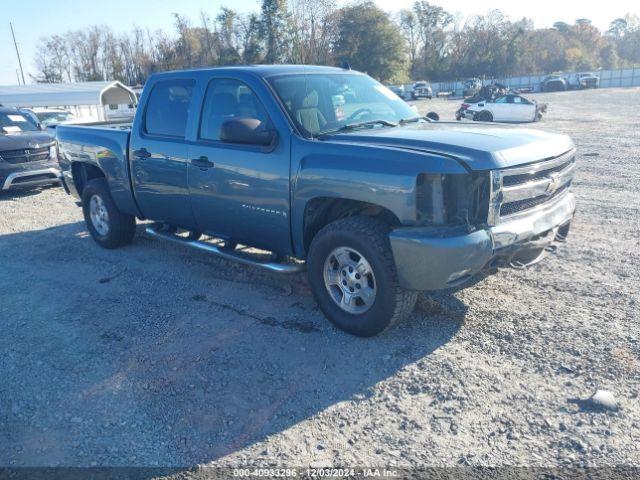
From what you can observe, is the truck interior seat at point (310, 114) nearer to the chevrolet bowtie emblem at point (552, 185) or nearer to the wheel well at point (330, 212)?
the wheel well at point (330, 212)

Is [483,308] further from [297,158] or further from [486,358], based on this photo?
[297,158]

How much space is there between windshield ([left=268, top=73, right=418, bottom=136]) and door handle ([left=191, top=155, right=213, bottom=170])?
92cm

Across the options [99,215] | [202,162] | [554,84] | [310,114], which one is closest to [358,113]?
[310,114]

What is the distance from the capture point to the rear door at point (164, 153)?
543cm

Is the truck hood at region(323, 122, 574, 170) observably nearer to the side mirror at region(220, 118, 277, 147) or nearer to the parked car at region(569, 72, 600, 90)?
the side mirror at region(220, 118, 277, 147)

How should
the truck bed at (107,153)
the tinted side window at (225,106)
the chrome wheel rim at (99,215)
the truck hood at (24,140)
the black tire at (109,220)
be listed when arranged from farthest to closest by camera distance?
the truck hood at (24,140) → the chrome wheel rim at (99,215) → the black tire at (109,220) → the truck bed at (107,153) → the tinted side window at (225,106)

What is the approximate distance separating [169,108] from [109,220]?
1890mm

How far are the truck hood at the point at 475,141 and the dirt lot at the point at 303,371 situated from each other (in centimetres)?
132

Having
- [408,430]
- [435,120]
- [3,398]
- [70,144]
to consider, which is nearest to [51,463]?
[3,398]

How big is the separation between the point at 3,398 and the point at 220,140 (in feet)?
8.68

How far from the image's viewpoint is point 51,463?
3.04m

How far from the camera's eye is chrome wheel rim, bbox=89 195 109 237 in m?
6.89

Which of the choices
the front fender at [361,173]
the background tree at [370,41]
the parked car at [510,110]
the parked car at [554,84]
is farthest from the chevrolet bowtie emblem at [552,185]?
the parked car at [554,84]

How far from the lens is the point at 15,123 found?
39.1ft
